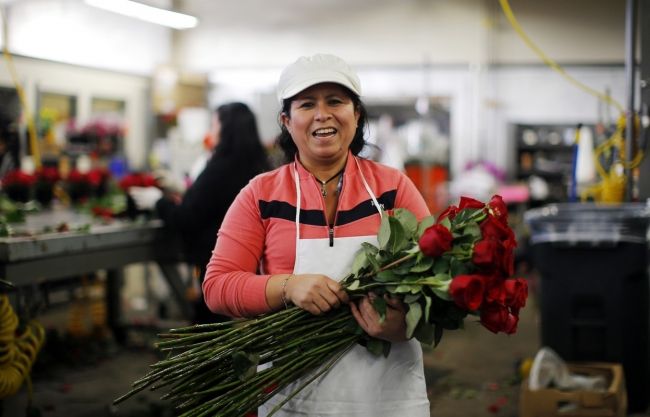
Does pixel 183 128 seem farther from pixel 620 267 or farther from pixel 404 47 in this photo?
pixel 620 267

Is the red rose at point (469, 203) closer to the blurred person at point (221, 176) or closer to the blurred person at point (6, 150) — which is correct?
the blurred person at point (221, 176)

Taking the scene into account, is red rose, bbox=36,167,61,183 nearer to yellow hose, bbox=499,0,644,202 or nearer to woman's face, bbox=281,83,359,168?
yellow hose, bbox=499,0,644,202

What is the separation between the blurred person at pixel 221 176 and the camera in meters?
3.69

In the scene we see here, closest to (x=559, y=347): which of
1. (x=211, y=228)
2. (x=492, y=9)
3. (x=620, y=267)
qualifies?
(x=620, y=267)

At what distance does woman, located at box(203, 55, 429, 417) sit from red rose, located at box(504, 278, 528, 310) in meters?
0.29

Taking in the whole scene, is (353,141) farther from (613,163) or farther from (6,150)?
(6,150)

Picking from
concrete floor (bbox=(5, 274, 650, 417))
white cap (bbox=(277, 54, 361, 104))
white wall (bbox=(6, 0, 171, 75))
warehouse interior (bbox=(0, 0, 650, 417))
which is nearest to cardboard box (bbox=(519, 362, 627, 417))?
warehouse interior (bbox=(0, 0, 650, 417))

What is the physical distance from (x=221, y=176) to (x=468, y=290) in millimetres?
2307

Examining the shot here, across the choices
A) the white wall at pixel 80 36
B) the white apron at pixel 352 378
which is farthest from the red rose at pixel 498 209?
the white wall at pixel 80 36

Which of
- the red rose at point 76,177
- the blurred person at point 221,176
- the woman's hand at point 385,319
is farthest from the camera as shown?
the red rose at point 76,177

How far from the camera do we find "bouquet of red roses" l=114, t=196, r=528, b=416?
1583 mm

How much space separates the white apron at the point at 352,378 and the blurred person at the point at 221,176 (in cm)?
192

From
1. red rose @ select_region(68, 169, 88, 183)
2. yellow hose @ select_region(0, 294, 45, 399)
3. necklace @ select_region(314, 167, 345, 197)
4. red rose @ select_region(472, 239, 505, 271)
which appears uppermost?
red rose @ select_region(68, 169, 88, 183)

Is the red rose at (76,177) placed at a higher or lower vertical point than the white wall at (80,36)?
lower
